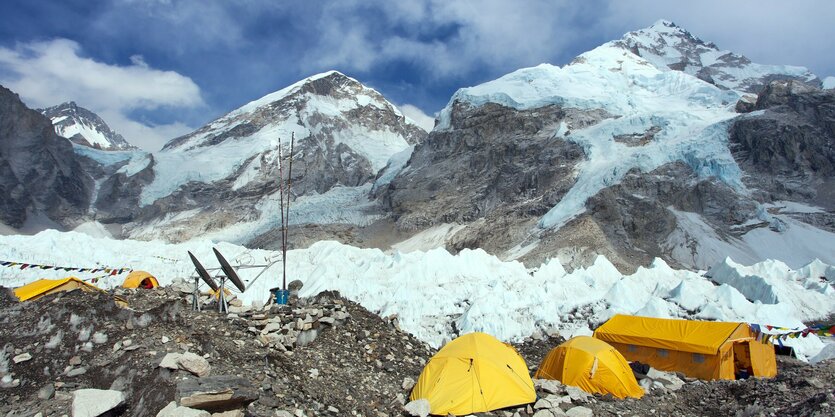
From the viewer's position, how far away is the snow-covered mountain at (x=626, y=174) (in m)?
77.5

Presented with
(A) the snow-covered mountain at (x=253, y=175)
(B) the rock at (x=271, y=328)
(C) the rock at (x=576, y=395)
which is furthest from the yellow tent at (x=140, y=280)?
(A) the snow-covered mountain at (x=253, y=175)

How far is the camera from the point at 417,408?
9758mm

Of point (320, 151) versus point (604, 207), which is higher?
point (320, 151)

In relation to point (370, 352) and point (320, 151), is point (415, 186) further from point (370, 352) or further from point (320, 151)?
point (370, 352)

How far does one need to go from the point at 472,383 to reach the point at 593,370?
403cm

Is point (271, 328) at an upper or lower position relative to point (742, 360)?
upper

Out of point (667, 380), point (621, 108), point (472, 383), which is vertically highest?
point (621, 108)

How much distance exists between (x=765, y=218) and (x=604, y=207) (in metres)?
23.4

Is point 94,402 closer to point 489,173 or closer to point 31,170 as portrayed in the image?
point 489,173

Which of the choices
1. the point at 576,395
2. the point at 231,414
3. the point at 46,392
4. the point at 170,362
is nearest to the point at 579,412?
A: the point at 576,395

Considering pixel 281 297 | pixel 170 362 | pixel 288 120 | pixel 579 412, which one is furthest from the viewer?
pixel 288 120

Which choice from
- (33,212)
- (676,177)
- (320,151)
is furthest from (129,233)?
(676,177)

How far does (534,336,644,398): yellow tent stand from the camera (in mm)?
12844

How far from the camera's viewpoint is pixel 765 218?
80.6 meters
